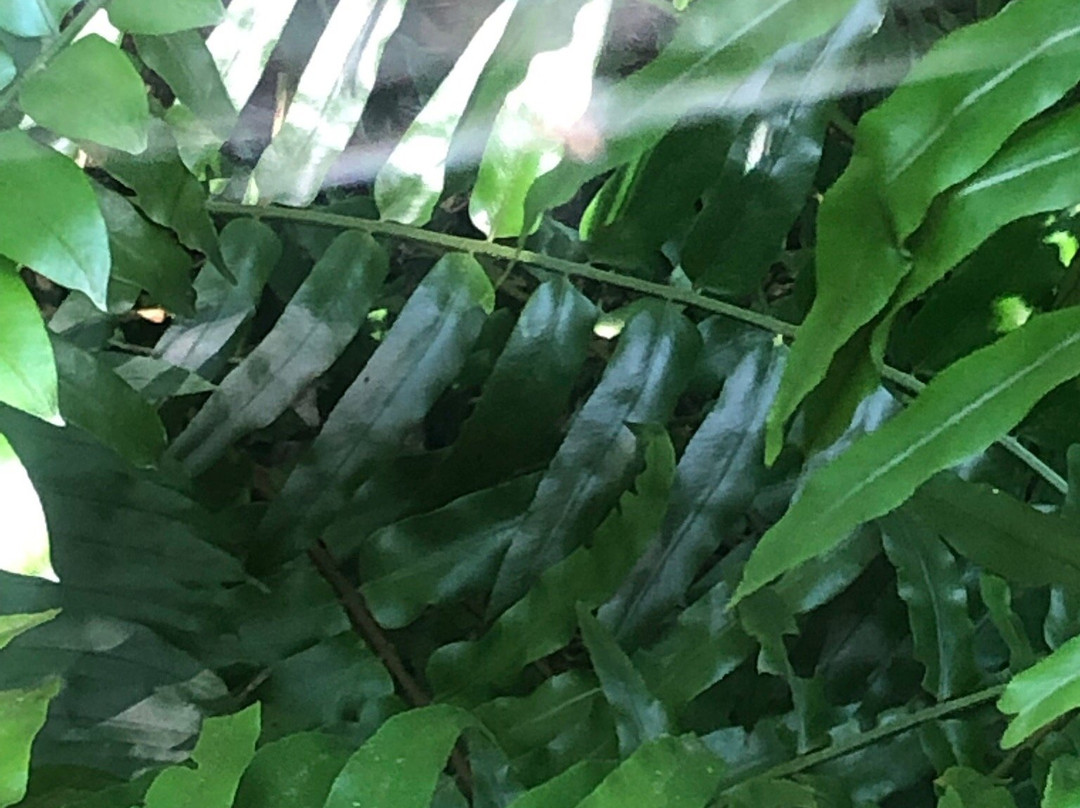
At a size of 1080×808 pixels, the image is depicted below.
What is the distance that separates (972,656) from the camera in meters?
0.55

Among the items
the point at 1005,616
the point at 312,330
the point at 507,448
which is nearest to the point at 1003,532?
the point at 1005,616

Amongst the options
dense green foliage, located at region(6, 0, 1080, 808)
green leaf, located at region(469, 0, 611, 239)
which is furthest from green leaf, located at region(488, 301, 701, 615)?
green leaf, located at region(469, 0, 611, 239)

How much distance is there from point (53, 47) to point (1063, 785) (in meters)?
0.46

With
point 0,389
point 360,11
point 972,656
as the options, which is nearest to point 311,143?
point 360,11

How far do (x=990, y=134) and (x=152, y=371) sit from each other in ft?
1.38

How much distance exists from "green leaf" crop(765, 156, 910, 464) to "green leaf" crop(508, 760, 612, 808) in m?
0.19

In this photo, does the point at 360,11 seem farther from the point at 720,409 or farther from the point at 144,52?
the point at 720,409

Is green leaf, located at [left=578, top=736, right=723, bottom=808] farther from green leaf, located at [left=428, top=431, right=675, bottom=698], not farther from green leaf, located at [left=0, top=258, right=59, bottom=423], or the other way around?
green leaf, located at [left=0, top=258, right=59, bottom=423]

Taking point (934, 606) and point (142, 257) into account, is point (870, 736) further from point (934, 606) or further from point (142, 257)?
point (142, 257)

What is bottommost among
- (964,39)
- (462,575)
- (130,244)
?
(462,575)

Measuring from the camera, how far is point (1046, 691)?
330mm

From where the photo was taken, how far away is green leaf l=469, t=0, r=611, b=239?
1.44ft

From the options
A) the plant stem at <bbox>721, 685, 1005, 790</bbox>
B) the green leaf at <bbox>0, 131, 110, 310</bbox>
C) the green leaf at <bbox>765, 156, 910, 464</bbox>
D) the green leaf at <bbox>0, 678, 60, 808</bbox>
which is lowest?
the plant stem at <bbox>721, 685, 1005, 790</bbox>

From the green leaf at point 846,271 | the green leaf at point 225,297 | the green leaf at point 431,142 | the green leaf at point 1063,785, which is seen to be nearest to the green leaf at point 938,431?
the green leaf at point 846,271
